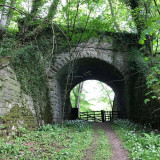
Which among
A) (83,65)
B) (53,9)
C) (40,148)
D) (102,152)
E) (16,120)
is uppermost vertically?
(53,9)

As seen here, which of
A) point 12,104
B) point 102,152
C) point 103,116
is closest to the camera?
point 102,152

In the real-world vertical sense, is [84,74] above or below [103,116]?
above

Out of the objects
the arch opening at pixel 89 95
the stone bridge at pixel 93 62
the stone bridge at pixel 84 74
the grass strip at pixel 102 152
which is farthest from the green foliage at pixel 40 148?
the arch opening at pixel 89 95

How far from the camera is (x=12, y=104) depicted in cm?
503

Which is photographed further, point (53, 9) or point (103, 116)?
point (103, 116)

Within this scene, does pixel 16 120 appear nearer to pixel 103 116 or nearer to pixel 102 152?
pixel 102 152

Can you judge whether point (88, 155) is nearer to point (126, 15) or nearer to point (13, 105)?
point (13, 105)

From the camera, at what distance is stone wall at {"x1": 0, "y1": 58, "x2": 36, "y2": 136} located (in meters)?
4.52

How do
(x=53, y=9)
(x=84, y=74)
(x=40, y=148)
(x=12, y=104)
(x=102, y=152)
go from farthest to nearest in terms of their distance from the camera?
(x=84, y=74) → (x=53, y=9) → (x=12, y=104) → (x=102, y=152) → (x=40, y=148)

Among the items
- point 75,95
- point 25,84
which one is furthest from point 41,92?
point 75,95

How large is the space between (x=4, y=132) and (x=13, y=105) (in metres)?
0.97

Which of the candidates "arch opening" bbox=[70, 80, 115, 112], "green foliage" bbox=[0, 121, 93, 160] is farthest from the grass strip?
"arch opening" bbox=[70, 80, 115, 112]

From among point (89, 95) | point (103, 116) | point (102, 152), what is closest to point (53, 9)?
point (102, 152)

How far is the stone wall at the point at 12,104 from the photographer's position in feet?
14.8
